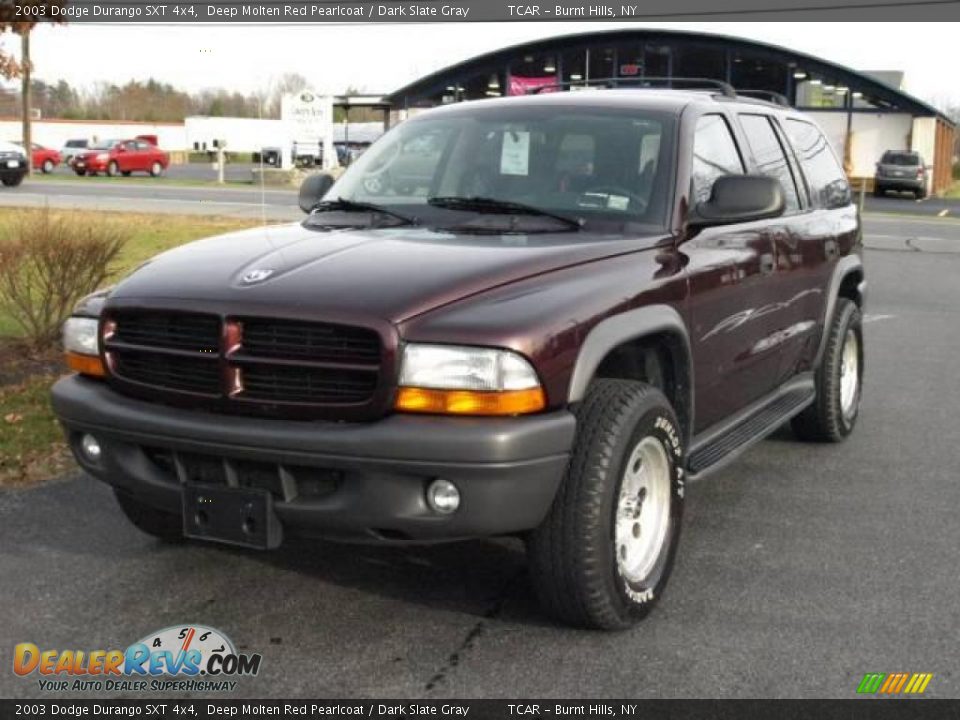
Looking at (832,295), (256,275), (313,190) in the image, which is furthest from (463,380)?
(832,295)

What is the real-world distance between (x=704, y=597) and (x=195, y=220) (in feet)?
61.4

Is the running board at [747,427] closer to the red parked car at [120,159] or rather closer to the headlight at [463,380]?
the headlight at [463,380]

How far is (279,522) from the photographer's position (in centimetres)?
351

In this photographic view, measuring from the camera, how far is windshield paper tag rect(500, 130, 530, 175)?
4711 millimetres

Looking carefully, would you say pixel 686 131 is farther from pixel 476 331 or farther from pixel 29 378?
pixel 29 378

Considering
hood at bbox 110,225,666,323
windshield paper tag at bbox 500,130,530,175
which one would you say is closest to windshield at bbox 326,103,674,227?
windshield paper tag at bbox 500,130,530,175

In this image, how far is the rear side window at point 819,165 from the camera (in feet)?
20.1

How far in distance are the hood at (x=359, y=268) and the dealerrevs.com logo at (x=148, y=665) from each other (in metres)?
1.12

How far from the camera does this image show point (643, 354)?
4250mm

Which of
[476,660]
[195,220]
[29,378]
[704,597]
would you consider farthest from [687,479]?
[195,220]

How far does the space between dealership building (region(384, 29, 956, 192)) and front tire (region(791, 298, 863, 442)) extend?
39983mm

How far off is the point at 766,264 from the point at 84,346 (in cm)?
299

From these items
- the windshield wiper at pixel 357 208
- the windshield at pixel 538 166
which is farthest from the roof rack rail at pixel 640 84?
the windshield wiper at pixel 357 208
